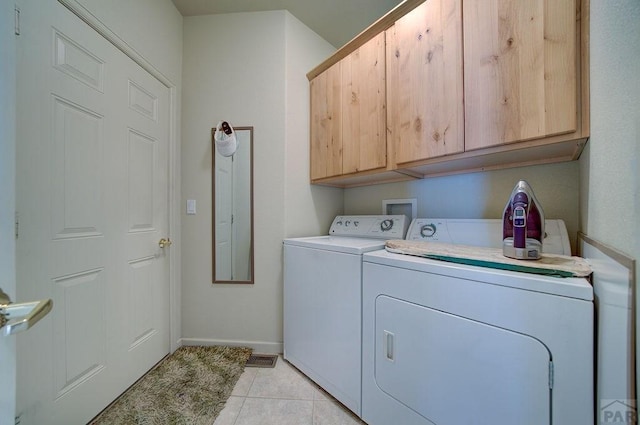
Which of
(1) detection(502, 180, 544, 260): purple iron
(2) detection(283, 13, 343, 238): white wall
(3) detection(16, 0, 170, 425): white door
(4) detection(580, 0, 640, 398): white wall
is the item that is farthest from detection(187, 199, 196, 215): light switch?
(4) detection(580, 0, 640, 398): white wall

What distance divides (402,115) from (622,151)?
93cm

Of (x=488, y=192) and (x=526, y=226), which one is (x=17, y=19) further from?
(x=488, y=192)

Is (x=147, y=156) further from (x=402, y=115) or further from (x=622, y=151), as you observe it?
(x=622, y=151)

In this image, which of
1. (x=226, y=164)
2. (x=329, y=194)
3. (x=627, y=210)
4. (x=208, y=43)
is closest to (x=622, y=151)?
(x=627, y=210)

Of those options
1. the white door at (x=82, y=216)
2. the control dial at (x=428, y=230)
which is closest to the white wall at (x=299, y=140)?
the control dial at (x=428, y=230)

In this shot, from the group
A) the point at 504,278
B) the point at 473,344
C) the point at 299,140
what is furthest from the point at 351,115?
the point at 473,344

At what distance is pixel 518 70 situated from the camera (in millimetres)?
961

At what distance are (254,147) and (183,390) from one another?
176 cm

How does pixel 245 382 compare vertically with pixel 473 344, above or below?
below

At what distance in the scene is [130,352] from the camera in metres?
1.46

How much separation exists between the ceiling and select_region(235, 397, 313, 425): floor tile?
9.33 feet

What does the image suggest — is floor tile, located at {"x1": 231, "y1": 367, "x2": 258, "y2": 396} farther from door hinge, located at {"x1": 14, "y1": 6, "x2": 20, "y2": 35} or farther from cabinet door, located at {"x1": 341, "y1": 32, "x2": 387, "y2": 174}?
door hinge, located at {"x1": 14, "y1": 6, "x2": 20, "y2": 35}

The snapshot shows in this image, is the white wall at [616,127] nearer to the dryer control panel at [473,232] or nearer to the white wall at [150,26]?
the dryer control panel at [473,232]

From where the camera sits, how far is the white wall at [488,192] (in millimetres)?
1169
